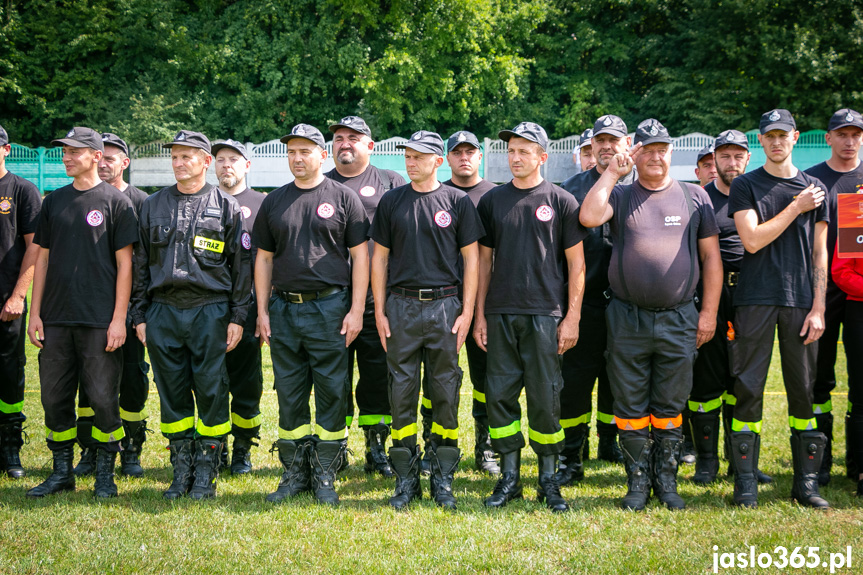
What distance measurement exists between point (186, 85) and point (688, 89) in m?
18.3

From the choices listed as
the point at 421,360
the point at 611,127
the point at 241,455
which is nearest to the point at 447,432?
the point at 421,360

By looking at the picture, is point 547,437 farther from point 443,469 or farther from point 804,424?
point 804,424

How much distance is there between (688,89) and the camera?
86.9 feet

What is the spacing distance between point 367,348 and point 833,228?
3.57m

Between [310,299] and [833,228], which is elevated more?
[833,228]

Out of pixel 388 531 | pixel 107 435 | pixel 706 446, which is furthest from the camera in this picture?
pixel 706 446

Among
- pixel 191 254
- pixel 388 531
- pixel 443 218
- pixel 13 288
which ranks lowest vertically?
pixel 388 531

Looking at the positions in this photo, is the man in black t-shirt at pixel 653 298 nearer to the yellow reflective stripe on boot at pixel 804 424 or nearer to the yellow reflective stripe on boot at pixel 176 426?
the yellow reflective stripe on boot at pixel 804 424

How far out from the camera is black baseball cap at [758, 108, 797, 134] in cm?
502

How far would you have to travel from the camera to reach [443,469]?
16.9ft

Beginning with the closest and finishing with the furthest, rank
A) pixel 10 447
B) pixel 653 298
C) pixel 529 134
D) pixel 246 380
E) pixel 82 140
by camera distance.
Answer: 1. pixel 653 298
2. pixel 529 134
3. pixel 82 140
4. pixel 10 447
5. pixel 246 380

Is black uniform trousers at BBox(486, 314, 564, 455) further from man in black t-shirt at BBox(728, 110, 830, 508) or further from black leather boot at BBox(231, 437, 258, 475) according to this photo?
black leather boot at BBox(231, 437, 258, 475)

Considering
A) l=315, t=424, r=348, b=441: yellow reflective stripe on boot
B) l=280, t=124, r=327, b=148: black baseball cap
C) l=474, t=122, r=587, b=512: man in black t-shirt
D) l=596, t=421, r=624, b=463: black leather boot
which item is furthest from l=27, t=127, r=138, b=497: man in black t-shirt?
l=596, t=421, r=624, b=463: black leather boot

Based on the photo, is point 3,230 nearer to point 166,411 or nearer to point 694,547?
point 166,411
